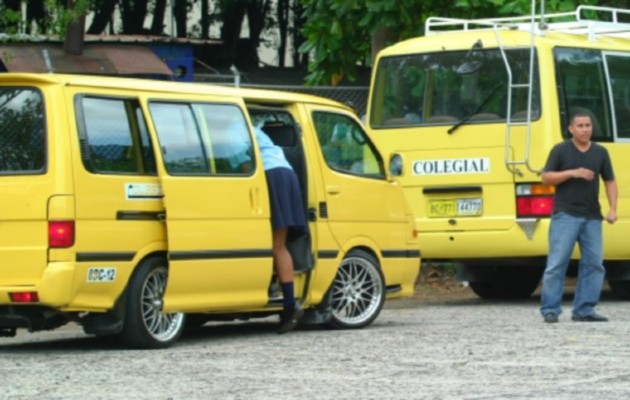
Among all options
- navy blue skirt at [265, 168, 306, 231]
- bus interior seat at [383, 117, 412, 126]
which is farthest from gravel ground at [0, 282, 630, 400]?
bus interior seat at [383, 117, 412, 126]

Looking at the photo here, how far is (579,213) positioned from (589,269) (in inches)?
20.0

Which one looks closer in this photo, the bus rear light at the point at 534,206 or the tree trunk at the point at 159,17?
the bus rear light at the point at 534,206

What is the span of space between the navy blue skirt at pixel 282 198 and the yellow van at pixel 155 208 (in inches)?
4.7

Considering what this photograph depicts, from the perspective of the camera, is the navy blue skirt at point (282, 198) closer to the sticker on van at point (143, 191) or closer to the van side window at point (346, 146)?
the van side window at point (346, 146)

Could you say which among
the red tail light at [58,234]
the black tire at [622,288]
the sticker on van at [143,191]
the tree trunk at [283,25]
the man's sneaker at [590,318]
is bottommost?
the black tire at [622,288]

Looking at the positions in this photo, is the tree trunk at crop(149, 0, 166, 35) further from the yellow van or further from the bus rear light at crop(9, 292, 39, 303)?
the bus rear light at crop(9, 292, 39, 303)

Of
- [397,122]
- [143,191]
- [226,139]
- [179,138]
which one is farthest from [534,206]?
[143,191]

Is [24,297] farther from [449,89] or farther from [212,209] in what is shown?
[449,89]

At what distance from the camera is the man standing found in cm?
1462

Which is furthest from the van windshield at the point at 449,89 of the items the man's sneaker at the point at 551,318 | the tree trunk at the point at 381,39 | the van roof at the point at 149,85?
the van roof at the point at 149,85

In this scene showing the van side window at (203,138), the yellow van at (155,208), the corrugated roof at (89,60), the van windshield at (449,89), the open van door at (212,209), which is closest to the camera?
the yellow van at (155,208)

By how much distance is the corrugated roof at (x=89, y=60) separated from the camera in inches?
998

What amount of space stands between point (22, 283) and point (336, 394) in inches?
115

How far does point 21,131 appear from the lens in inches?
484
